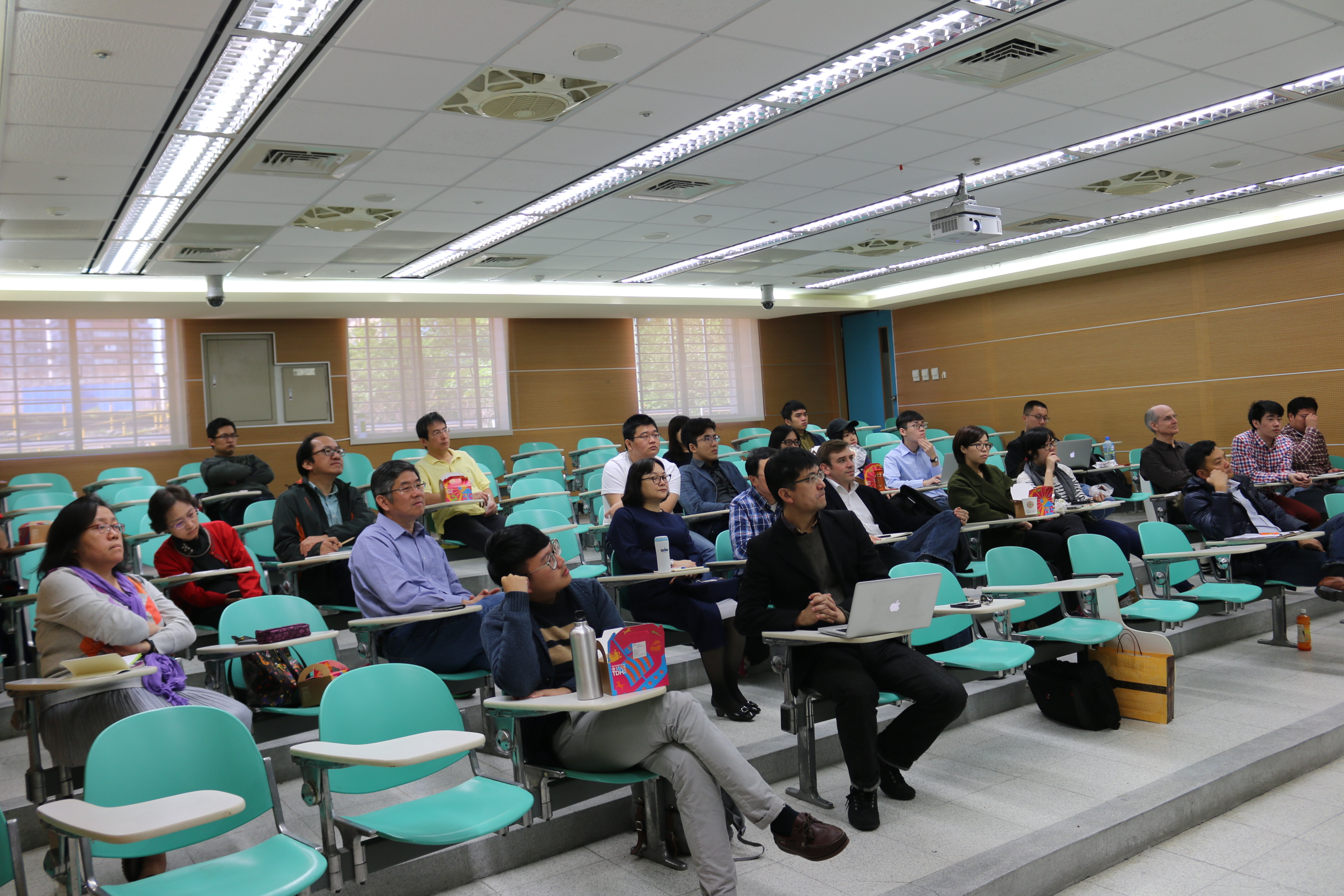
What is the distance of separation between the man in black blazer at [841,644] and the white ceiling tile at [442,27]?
7.54 ft

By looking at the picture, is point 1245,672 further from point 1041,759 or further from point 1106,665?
point 1041,759

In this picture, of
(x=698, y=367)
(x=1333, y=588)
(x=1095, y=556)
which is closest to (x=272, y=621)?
(x=1095, y=556)

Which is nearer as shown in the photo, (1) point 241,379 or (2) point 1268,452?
(2) point 1268,452

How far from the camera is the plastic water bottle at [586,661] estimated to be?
2654mm

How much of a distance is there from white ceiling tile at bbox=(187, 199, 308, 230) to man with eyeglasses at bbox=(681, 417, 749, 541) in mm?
3333

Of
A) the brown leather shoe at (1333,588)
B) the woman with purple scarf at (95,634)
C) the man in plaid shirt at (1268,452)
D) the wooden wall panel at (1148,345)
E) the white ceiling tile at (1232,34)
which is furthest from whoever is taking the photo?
the wooden wall panel at (1148,345)

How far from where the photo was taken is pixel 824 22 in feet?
14.6

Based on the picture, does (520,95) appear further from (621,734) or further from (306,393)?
(306,393)

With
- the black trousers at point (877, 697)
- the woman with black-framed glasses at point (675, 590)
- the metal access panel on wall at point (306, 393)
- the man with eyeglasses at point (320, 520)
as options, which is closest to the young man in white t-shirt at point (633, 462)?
the woman with black-framed glasses at point (675, 590)

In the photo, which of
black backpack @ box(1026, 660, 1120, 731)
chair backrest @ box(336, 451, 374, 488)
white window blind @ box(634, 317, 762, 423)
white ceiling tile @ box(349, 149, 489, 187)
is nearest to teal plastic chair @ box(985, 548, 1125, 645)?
black backpack @ box(1026, 660, 1120, 731)

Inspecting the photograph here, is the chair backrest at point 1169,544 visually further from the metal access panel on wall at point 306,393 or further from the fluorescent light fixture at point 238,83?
the metal access panel on wall at point 306,393

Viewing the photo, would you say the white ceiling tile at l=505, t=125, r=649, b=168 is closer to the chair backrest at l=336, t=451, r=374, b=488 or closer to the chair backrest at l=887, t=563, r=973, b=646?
the chair backrest at l=887, t=563, r=973, b=646

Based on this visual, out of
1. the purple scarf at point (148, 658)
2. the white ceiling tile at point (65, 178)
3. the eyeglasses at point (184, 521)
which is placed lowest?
the purple scarf at point (148, 658)

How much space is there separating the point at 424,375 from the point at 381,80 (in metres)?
7.69
